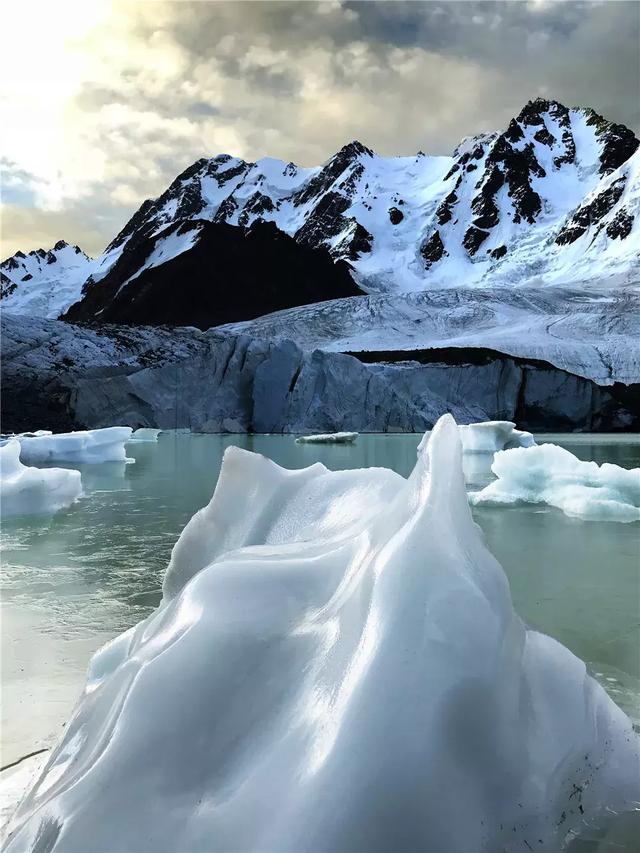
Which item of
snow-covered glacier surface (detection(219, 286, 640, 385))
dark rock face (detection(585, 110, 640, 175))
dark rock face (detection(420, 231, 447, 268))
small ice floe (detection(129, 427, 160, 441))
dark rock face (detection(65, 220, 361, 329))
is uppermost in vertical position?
dark rock face (detection(585, 110, 640, 175))

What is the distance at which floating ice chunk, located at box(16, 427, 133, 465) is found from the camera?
12281 millimetres

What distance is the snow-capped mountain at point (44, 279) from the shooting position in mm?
72562

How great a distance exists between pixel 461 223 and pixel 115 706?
7080 centimetres

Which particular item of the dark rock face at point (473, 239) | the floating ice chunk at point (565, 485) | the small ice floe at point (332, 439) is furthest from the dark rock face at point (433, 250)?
the floating ice chunk at point (565, 485)

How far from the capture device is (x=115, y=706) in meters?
1.33

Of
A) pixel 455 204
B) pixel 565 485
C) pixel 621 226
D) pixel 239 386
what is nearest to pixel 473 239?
pixel 455 204

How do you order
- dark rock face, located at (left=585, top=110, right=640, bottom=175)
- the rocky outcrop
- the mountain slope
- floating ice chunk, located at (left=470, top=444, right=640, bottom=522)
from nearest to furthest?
floating ice chunk, located at (left=470, top=444, right=640, bottom=522), the rocky outcrop, the mountain slope, dark rock face, located at (left=585, top=110, right=640, bottom=175)

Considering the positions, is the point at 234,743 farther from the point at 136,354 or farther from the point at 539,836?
the point at 136,354

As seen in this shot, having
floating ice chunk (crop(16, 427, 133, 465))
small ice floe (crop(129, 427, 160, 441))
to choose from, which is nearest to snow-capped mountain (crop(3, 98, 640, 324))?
small ice floe (crop(129, 427, 160, 441))

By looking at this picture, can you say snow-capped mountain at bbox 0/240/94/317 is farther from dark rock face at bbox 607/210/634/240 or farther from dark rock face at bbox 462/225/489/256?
dark rock face at bbox 607/210/634/240

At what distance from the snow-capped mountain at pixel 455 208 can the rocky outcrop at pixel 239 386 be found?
61.3 ft

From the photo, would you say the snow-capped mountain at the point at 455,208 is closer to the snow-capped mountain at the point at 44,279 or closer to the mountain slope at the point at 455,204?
the mountain slope at the point at 455,204

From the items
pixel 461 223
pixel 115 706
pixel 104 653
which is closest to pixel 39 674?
pixel 104 653

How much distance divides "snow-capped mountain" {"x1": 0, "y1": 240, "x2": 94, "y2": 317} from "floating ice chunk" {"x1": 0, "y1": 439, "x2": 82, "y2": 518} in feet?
216
